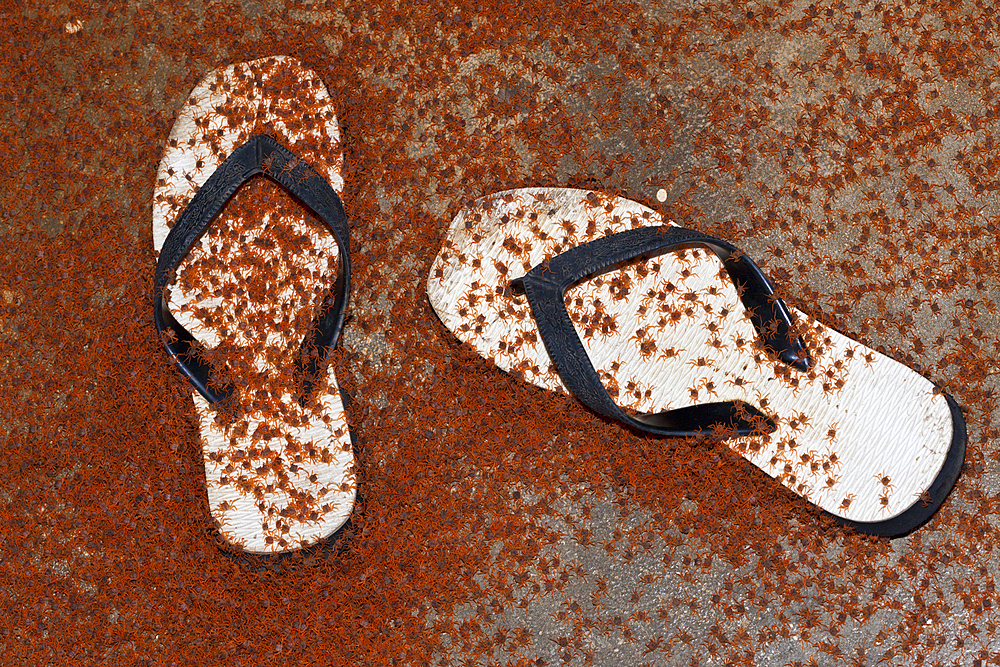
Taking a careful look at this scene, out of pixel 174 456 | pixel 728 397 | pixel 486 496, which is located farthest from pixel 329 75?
pixel 728 397

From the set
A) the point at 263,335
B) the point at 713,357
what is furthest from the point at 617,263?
the point at 263,335

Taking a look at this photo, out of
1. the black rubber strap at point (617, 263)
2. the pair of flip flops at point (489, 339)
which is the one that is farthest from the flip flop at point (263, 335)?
the black rubber strap at point (617, 263)

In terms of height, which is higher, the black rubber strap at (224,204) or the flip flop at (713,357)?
the black rubber strap at (224,204)

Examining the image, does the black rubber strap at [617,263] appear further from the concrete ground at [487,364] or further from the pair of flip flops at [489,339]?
the concrete ground at [487,364]

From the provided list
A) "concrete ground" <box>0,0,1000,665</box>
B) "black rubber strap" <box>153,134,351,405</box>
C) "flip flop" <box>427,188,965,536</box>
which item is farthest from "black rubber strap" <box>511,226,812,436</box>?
"black rubber strap" <box>153,134,351,405</box>

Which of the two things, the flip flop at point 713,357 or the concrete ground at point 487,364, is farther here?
the concrete ground at point 487,364

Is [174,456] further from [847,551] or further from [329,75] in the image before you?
[847,551]

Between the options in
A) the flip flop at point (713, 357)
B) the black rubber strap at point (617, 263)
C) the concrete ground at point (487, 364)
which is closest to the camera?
the black rubber strap at point (617, 263)

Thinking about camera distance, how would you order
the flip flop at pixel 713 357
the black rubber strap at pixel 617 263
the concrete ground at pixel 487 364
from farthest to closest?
the concrete ground at pixel 487 364
the flip flop at pixel 713 357
the black rubber strap at pixel 617 263

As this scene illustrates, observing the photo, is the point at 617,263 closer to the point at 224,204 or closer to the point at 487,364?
the point at 487,364
